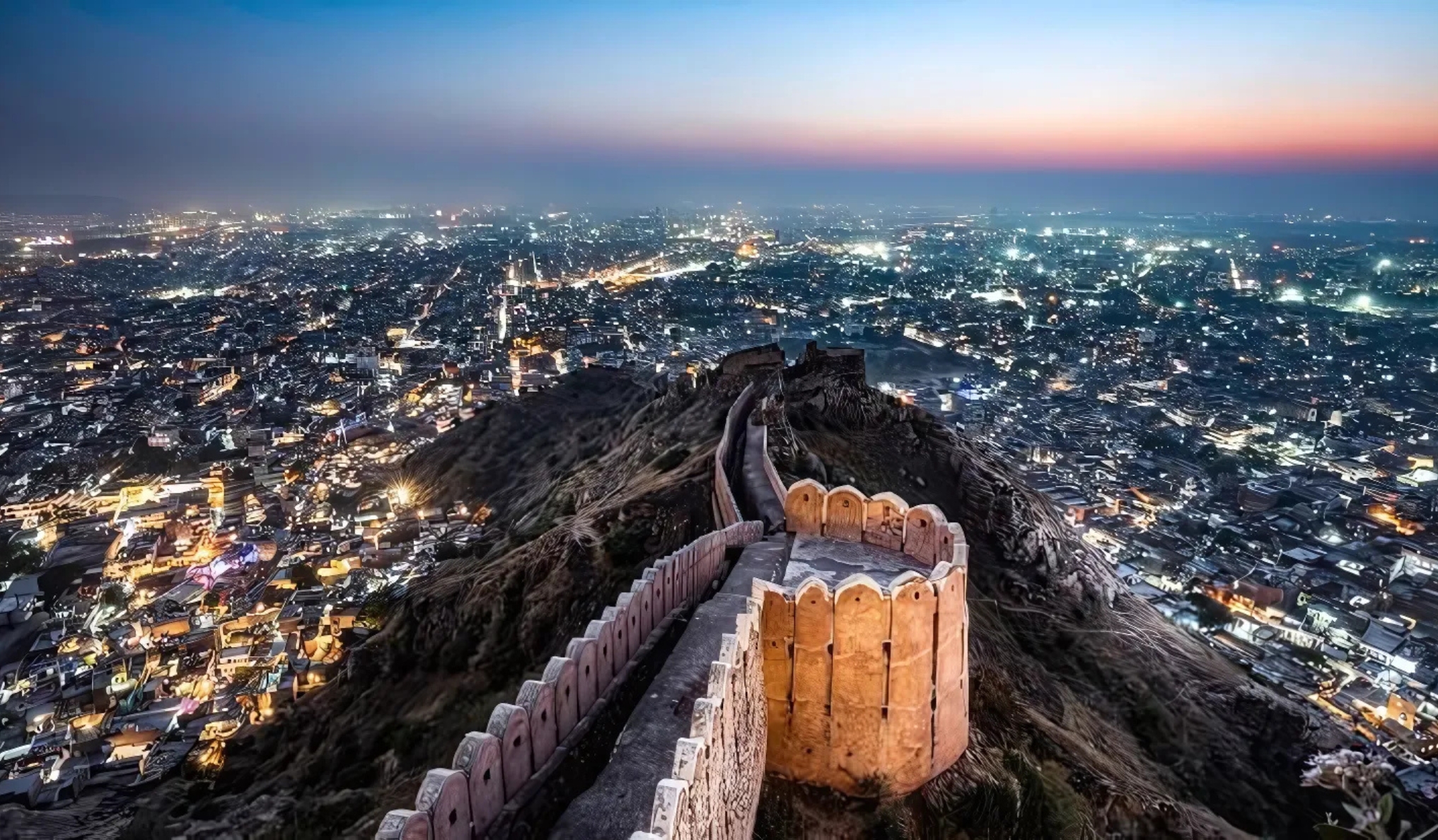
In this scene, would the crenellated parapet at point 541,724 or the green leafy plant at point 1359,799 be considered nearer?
the green leafy plant at point 1359,799

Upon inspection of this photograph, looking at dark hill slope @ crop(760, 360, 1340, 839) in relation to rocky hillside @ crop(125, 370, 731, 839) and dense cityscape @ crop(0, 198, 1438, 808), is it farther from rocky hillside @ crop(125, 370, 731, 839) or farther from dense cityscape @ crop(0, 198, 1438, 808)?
rocky hillside @ crop(125, 370, 731, 839)

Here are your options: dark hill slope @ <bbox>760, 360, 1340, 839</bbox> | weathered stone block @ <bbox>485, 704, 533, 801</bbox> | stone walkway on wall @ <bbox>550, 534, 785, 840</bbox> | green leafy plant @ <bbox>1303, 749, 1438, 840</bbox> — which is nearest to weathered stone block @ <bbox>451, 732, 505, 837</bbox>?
weathered stone block @ <bbox>485, 704, 533, 801</bbox>

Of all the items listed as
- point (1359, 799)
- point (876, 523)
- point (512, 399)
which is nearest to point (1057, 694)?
point (876, 523)

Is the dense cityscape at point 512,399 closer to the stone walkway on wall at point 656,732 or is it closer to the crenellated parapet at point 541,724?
the stone walkway on wall at point 656,732

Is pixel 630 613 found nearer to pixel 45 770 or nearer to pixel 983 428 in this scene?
pixel 45 770

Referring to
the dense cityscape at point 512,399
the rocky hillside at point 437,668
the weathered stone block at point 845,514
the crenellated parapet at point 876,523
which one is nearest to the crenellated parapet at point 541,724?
the crenellated parapet at point 876,523
